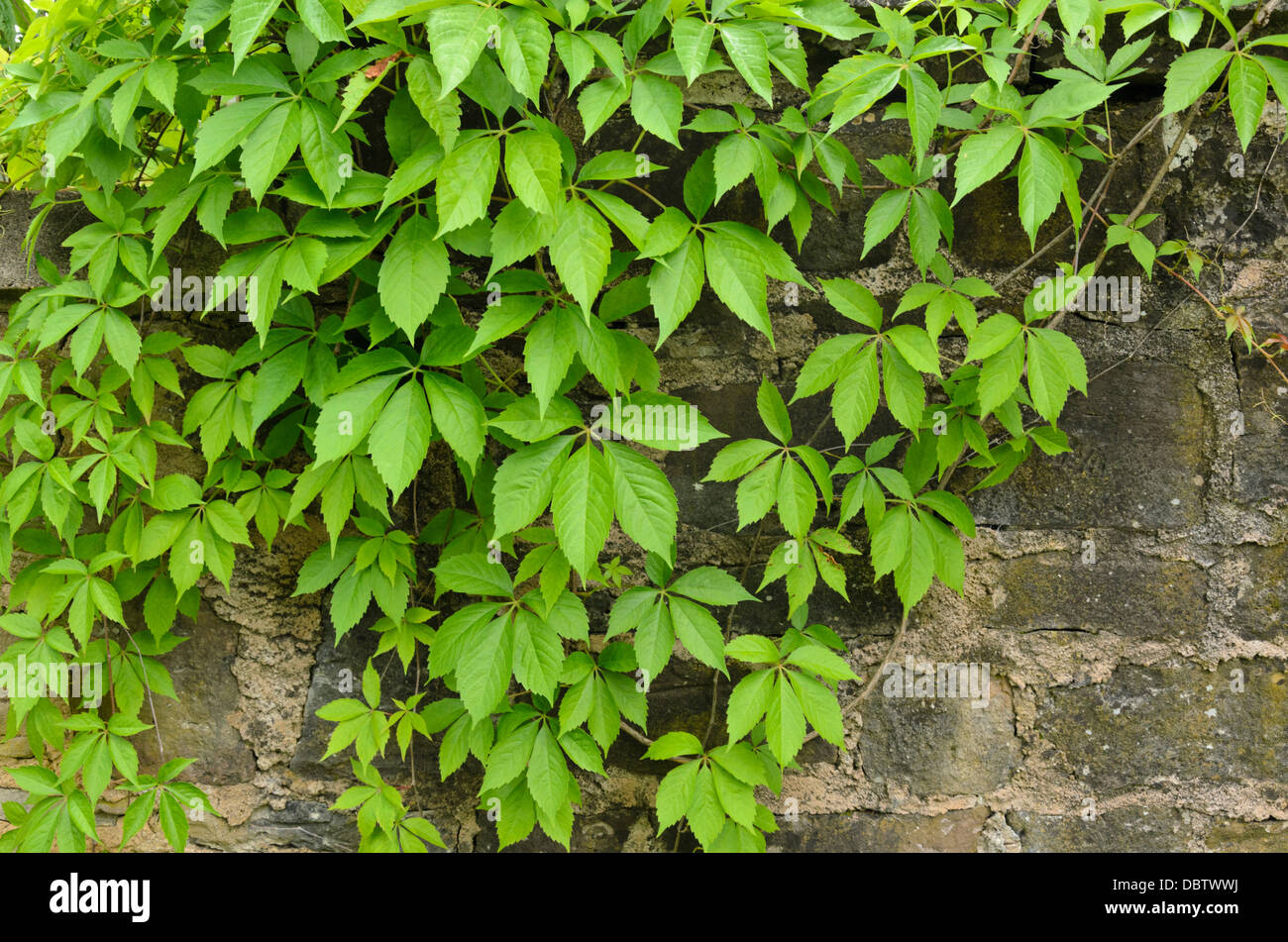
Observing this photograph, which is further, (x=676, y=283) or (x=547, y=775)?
(x=547, y=775)

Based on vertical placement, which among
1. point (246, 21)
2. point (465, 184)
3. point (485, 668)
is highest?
point (246, 21)

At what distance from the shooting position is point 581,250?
44.0 inches

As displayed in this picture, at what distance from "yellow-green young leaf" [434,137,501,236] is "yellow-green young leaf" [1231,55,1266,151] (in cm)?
103

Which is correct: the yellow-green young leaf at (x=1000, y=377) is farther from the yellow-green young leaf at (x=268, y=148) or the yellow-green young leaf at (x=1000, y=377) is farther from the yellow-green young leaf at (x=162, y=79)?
the yellow-green young leaf at (x=162, y=79)

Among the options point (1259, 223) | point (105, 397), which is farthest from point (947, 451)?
point (105, 397)

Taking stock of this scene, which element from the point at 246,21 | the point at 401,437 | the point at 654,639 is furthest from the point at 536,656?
the point at 246,21

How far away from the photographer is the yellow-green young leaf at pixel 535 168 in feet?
3.52

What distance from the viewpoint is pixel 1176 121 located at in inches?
58.0

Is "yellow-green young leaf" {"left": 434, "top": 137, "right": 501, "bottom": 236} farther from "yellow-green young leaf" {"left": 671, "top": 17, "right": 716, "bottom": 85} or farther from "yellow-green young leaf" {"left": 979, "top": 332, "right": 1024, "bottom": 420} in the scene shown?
"yellow-green young leaf" {"left": 979, "top": 332, "right": 1024, "bottom": 420}

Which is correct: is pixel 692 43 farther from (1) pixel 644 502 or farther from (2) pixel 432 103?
(1) pixel 644 502

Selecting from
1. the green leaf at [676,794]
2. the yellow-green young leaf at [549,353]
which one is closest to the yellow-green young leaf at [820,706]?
the green leaf at [676,794]

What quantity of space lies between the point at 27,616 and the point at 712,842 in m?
1.24

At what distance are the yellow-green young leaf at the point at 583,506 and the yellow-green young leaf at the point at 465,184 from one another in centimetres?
35

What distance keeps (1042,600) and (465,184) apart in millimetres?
1239
